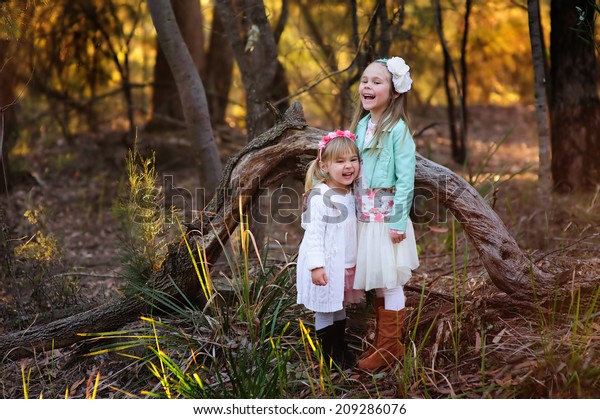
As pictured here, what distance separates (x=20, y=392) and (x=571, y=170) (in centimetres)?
527

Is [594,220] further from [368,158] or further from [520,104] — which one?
[520,104]

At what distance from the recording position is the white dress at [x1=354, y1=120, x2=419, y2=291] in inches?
131

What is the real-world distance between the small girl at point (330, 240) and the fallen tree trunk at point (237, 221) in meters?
0.45

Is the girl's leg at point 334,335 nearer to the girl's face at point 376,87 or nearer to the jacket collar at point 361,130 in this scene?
the jacket collar at point 361,130

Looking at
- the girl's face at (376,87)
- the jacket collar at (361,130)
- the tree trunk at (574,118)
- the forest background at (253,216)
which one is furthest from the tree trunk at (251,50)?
the tree trunk at (574,118)

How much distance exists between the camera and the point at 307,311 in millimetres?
3947

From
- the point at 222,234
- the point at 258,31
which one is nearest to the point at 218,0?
the point at 258,31

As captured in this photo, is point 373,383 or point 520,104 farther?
point 520,104

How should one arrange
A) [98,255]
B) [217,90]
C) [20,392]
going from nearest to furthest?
[20,392], [98,255], [217,90]

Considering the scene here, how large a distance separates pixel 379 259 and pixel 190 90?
8.68 feet

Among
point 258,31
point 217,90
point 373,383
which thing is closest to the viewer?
point 373,383

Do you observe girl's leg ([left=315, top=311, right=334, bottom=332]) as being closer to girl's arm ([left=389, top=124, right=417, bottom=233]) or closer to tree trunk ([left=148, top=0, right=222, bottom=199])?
girl's arm ([left=389, top=124, right=417, bottom=233])

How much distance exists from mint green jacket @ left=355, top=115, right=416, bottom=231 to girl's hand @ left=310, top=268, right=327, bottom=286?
41cm
